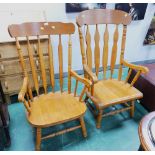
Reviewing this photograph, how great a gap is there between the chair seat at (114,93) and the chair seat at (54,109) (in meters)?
0.20

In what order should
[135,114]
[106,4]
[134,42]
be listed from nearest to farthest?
[135,114]
[106,4]
[134,42]

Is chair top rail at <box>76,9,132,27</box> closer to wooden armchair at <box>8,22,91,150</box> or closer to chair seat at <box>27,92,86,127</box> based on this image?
wooden armchair at <box>8,22,91,150</box>

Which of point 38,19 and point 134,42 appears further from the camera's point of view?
point 134,42

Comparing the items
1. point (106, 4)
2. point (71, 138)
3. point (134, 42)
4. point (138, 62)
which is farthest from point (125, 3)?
point (71, 138)

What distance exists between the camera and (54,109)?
1377 mm

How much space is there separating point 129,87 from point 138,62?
147cm

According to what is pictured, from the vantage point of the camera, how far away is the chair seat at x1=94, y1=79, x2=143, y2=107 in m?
1.46

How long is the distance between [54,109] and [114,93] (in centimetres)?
58

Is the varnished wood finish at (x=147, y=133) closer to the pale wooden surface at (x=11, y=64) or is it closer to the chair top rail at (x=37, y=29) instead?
the chair top rail at (x=37, y=29)

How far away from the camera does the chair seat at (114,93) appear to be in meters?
1.46

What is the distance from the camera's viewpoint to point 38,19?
196cm

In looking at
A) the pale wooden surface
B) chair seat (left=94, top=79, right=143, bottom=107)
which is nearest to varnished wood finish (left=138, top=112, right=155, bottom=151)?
chair seat (left=94, top=79, right=143, bottom=107)

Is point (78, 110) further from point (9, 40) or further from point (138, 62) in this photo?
point (138, 62)

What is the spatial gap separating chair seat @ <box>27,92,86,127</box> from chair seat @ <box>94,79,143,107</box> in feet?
0.66
